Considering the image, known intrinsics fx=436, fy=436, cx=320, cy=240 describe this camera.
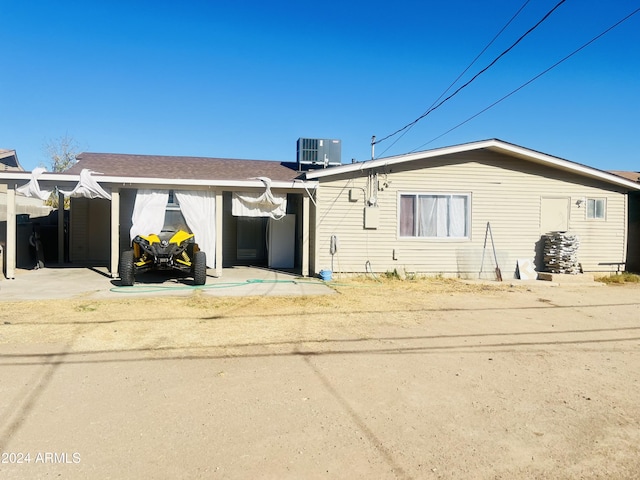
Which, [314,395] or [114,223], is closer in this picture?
[314,395]

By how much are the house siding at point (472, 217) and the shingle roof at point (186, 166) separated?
79.2 inches

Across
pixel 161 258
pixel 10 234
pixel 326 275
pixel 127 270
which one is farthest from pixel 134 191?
pixel 326 275

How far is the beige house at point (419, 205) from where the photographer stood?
1100cm

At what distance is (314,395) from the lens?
3.78 meters

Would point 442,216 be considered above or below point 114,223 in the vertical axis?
above

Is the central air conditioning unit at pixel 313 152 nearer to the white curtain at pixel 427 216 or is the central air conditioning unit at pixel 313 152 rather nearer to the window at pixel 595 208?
the white curtain at pixel 427 216

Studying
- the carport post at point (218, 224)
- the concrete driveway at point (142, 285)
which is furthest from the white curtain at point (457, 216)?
the carport post at point (218, 224)

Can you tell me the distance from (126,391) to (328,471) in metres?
2.08

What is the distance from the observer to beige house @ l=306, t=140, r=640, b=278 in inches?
456

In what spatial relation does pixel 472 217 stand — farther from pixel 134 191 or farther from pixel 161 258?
pixel 134 191

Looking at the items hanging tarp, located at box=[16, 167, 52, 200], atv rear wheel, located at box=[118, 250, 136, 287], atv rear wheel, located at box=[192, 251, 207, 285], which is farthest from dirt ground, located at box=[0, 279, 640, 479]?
hanging tarp, located at box=[16, 167, 52, 200]

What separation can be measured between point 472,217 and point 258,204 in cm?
588

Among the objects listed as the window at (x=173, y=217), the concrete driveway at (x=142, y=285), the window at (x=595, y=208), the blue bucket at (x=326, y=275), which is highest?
the window at (x=595, y=208)

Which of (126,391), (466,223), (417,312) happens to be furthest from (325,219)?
(126,391)
